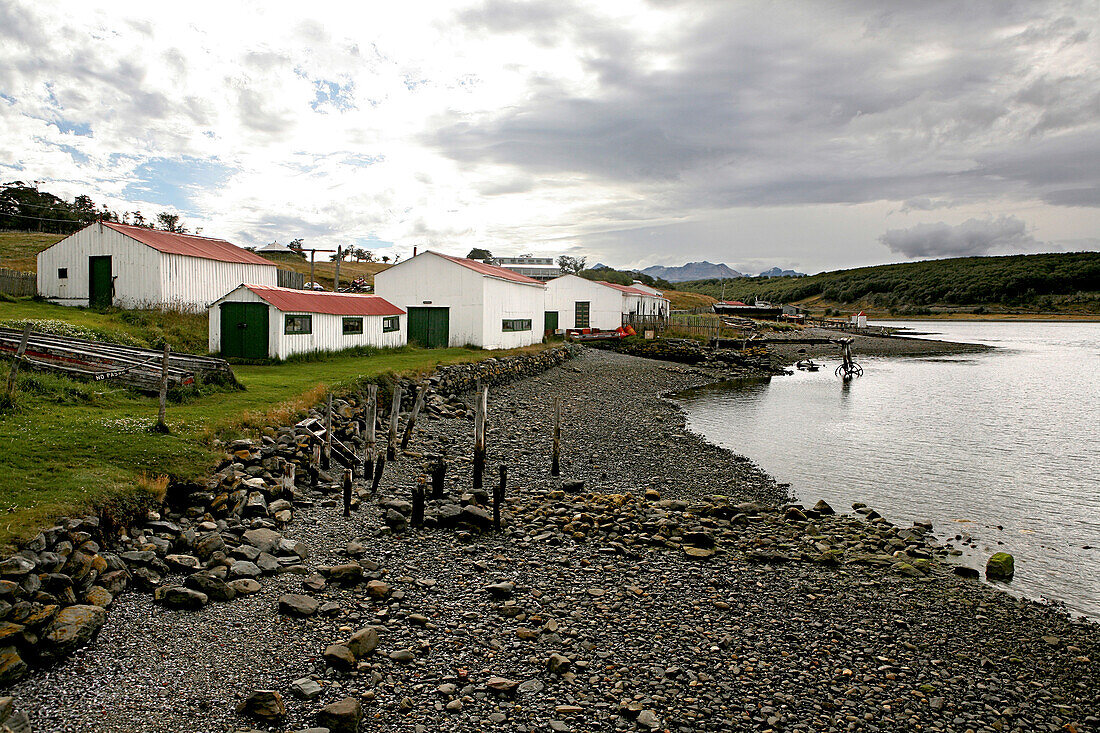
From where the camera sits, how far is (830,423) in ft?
93.5

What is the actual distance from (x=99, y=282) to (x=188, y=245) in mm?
4303

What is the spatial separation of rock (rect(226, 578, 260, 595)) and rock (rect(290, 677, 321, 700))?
2.49 metres

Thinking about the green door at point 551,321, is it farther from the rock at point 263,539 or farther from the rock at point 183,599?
the rock at point 183,599

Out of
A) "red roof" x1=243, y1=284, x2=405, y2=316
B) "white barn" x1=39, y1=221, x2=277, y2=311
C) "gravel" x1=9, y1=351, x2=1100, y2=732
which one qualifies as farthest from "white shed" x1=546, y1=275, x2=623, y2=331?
"gravel" x1=9, y1=351, x2=1100, y2=732

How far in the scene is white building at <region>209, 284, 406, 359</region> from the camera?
25.4 metres

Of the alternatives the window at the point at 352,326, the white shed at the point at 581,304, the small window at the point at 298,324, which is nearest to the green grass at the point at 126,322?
the small window at the point at 298,324

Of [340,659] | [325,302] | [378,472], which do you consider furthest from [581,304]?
[340,659]

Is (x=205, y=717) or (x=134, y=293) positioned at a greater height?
(x=134, y=293)

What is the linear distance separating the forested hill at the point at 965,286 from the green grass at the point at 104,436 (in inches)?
5123

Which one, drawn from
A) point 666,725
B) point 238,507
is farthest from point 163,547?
point 666,725

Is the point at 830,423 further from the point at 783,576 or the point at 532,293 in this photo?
the point at 532,293

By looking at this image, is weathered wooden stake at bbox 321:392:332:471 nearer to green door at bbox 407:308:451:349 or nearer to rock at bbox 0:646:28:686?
rock at bbox 0:646:28:686

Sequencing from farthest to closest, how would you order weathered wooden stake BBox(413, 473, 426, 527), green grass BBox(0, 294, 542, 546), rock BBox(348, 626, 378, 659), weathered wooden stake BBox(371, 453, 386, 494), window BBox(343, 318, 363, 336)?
window BBox(343, 318, 363, 336) < weathered wooden stake BBox(371, 453, 386, 494) < weathered wooden stake BBox(413, 473, 426, 527) < green grass BBox(0, 294, 542, 546) < rock BBox(348, 626, 378, 659)

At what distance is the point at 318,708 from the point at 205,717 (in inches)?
43.5
